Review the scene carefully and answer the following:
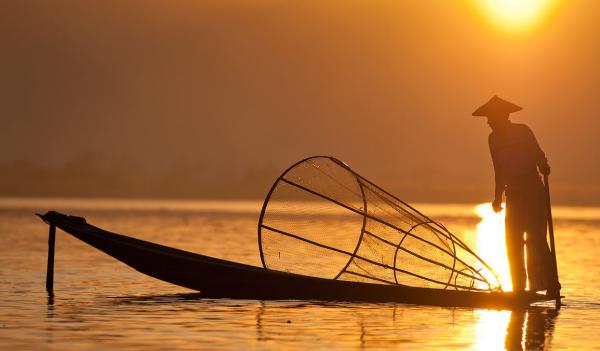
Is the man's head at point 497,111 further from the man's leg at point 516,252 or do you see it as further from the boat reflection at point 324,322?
the boat reflection at point 324,322

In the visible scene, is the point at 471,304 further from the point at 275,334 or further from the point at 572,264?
the point at 572,264

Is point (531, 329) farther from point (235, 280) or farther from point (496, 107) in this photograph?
point (235, 280)

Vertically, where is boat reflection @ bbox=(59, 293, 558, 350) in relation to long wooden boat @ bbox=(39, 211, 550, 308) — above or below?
below

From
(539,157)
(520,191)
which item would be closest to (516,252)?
(520,191)

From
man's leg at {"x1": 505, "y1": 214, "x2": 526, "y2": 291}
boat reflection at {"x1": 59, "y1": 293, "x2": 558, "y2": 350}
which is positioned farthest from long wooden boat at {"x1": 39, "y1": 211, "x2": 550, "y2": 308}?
man's leg at {"x1": 505, "y1": 214, "x2": 526, "y2": 291}

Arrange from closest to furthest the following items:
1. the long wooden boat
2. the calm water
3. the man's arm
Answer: the calm water
the man's arm
the long wooden boat

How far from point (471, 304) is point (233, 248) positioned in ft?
66.9

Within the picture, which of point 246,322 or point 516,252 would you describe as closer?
point 246,322

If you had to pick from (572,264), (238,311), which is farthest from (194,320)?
(572,264)

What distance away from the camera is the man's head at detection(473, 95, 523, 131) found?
16938mm

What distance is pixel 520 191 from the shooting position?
16906 millimetres

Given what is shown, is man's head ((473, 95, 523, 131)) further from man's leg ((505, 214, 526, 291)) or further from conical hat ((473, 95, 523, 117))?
man's leg ((505, 214, 526, 291))

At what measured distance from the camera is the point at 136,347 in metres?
12.5

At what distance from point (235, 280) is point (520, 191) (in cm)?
442
